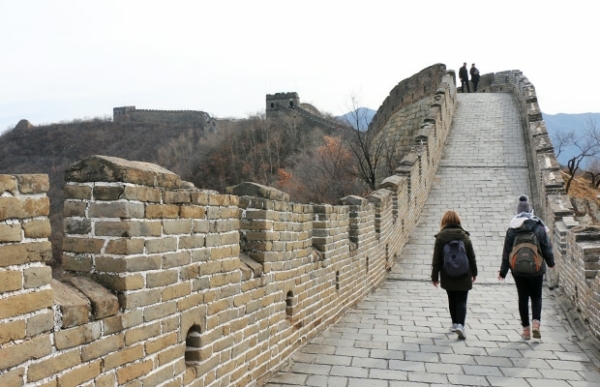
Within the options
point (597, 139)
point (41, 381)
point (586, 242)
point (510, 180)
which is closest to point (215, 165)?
point (597, 139)

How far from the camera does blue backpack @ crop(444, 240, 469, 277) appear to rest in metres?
5.84

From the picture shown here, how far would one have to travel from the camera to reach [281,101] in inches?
2842

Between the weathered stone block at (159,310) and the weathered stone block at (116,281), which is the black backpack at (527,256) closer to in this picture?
the weathered stone block at (159,310)

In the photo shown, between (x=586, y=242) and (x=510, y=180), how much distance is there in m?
7.85

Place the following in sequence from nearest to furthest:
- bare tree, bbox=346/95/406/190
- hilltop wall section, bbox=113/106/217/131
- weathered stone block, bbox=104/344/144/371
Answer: weathered stone block, bbox=104/344/144/371, bare tree, bbox=346/95/406/190, hilltop wall section, bbox=113/106/217/131

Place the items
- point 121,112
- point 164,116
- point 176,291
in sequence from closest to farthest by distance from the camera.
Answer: point 176,291, point 164,116, point 121,112

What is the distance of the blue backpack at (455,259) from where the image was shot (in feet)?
19.1

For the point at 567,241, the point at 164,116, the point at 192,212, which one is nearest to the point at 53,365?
the point at 192,212

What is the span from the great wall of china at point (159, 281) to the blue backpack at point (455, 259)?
1.28 metres

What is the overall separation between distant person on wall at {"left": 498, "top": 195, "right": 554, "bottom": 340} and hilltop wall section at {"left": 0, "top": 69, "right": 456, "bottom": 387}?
2.30 metres

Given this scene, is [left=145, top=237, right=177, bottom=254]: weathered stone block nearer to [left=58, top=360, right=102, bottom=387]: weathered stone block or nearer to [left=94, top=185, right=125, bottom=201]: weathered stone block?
[left=94, top=185, right=125, bottom=201]: weathered stone block

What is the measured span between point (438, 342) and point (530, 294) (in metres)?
1.16

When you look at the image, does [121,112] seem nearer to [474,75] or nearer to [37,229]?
[474,75]

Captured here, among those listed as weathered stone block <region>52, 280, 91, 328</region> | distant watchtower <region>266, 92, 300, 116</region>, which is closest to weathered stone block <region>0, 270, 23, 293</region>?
weathered stone block <region>52, 280, 91, 328</region>
